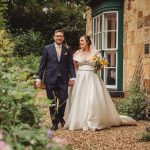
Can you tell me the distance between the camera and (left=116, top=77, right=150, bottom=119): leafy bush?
36.1ft

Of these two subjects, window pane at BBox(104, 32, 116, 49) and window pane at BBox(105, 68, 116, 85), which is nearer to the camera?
window pane at BBox(105, 68, 116, 85)

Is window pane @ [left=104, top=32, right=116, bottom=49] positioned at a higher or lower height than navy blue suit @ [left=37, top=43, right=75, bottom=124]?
higher

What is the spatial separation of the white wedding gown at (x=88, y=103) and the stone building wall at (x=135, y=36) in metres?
2.03

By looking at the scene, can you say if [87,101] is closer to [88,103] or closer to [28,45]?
[88,103]

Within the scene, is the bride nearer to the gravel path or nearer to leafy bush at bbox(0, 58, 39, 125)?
the gravel path

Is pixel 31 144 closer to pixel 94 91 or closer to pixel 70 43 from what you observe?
pixel 94 91

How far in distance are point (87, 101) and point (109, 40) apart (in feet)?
17.7

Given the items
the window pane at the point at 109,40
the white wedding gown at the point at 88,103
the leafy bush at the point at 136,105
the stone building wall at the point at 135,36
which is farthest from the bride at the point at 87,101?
the window pane at the point at 109,40

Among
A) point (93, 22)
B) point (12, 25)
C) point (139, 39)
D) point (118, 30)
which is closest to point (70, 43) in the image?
point (12, 25)

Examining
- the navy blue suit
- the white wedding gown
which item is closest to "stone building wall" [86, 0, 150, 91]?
the white wedding gown

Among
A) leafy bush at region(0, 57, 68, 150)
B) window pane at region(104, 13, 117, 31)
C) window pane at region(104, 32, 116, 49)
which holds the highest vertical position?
window pane at region(104, 13, 117, 31)

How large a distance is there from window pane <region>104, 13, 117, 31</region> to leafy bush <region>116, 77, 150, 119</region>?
3579mm

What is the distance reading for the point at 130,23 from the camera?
43.2ft

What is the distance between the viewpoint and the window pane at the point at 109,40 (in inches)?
577
